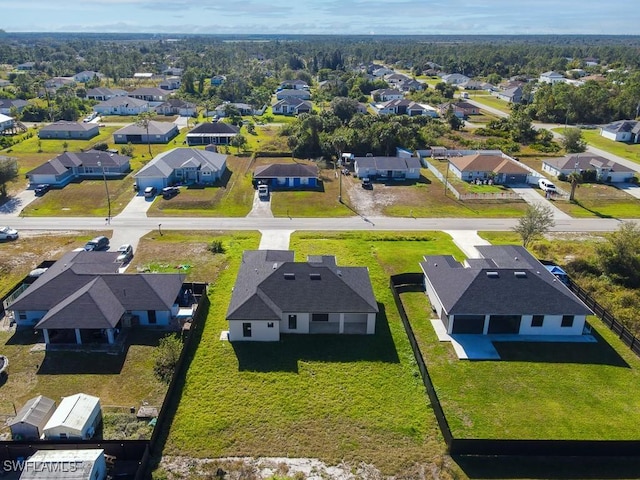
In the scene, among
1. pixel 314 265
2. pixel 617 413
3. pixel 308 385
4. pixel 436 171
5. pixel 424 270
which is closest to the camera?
pixel 617 413

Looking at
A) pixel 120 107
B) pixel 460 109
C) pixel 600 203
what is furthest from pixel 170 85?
pixel 600 203

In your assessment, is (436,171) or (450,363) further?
(436,171)

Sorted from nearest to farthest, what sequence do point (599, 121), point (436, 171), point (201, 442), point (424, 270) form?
1. point (201, 442)
2. point (424, 270)
3. point (436, 171)
4. point (599, 121)

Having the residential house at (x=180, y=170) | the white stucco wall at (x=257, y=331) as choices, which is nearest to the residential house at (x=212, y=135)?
the residential house at (x=180, y=170)

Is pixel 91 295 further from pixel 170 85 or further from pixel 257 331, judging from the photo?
pixel 170 85

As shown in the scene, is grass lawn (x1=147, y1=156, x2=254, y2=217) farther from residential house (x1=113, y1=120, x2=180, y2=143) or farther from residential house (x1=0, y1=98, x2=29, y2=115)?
residential house (x1=0, y1=98, x2=29, y2=115)

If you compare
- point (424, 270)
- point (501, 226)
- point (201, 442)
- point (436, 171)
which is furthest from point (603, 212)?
point (201, 442)

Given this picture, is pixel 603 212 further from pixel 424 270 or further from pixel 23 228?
pixel 23 228
